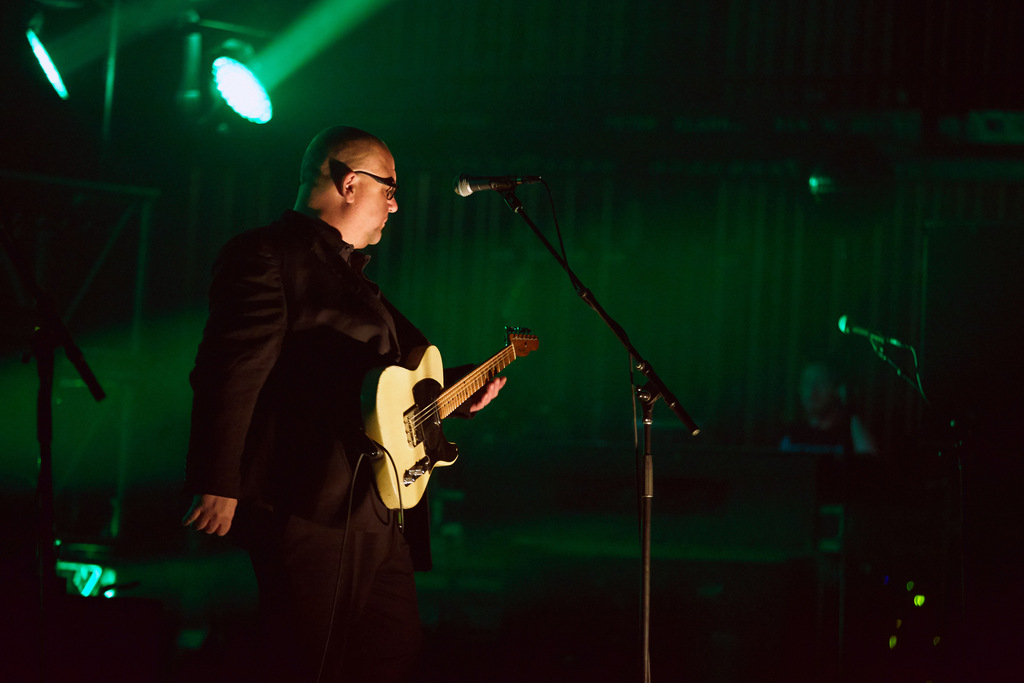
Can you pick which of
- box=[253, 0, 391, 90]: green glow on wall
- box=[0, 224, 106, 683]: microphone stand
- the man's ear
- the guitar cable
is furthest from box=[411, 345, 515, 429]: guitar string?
box=[253, 0, 391, 90]: green glow on wall

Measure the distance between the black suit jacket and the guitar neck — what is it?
30 cm

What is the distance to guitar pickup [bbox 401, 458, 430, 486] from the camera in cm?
231

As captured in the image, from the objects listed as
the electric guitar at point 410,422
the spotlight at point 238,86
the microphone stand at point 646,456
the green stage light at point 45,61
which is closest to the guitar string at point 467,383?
the electric guitar at point 410,422

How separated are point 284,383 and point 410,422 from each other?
396 mm

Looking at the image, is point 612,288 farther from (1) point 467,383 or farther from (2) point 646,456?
(2) point 646,456

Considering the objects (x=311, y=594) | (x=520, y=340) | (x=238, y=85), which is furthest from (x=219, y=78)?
(x=311, y=594)

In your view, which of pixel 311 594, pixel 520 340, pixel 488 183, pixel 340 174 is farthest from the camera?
pixel 520 340

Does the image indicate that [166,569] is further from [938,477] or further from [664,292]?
[938,477]

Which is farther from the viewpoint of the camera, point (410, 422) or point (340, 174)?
point (340, 174)

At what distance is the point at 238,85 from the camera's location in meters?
4.77

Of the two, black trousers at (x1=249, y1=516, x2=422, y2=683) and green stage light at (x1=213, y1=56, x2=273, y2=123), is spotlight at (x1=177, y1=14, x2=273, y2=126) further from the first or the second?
black trousers at (x1=249, y1=516, x2=422, y2=683)

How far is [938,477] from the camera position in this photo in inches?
152

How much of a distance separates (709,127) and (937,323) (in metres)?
2.48

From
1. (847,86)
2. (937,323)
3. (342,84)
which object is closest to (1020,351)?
(937,323)
